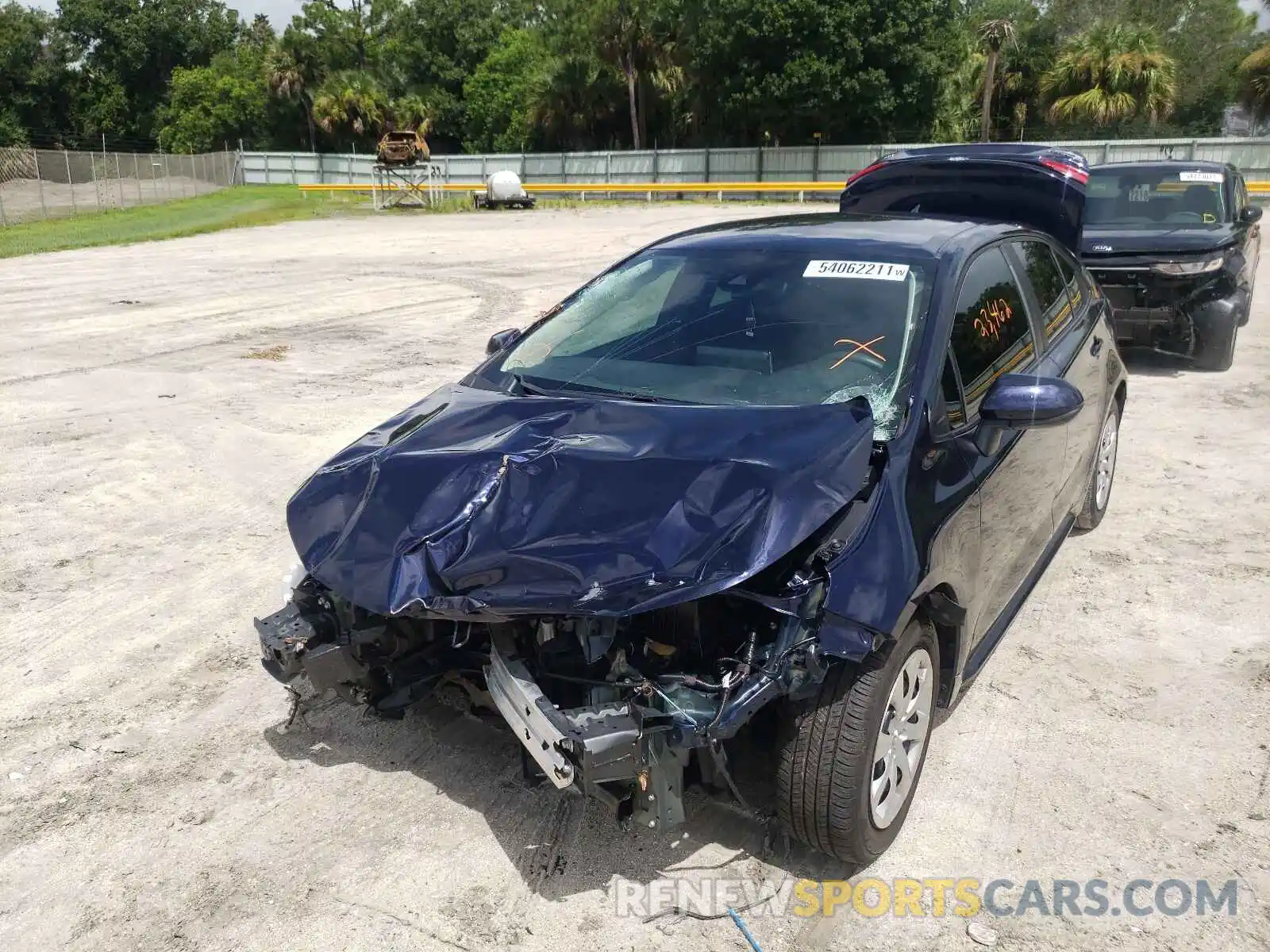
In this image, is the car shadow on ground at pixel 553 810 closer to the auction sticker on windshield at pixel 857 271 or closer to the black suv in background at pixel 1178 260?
the auction sticker on windshield at pixel 857 271

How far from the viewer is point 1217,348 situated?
8945 millimetres

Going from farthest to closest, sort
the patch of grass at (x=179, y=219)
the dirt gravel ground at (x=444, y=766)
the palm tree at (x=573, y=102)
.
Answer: the palm tree at (x=573, y=102)
the patch of grass at (x=179, y=219)
the dirt gravel ground at (x=444, y=766)

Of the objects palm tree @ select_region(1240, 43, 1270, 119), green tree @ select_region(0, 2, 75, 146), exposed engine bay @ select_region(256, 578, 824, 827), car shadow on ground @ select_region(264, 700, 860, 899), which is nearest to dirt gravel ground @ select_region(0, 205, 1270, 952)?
car shadow on ground @ select_region(264, 700, 860, 899)

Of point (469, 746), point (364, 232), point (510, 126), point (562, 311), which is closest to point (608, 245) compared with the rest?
point (364, 232)

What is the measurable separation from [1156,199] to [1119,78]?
32397 millimetres

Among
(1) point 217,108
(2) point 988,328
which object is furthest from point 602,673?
(1) point 217,108

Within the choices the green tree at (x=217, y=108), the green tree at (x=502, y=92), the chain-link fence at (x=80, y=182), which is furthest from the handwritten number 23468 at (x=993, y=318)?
the green tree at (x=217, y=108)

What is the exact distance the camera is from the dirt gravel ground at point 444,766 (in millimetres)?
2805

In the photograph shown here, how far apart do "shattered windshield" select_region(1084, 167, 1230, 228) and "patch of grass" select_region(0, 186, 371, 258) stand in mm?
19706

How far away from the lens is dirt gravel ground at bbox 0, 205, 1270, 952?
280 cm

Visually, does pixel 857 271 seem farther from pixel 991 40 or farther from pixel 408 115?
pixel 408 115

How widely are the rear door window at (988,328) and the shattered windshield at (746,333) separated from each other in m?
0.19

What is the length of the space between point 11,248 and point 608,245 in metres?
12.6

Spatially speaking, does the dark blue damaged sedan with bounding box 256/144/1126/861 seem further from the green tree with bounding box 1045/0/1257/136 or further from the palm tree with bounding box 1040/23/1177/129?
the green tree with bounding box 1045/0/1257/136
